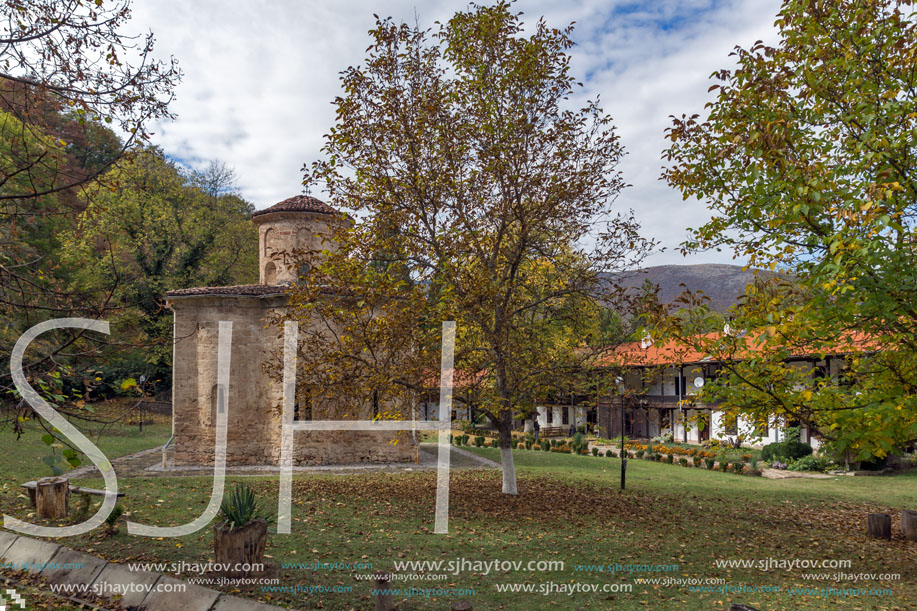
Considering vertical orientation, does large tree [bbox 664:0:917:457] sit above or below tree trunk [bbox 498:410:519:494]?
above

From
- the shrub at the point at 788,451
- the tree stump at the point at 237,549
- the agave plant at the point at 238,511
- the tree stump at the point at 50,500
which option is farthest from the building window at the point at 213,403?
the shrub at the point at 788,451

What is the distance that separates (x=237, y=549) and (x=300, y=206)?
15.2 meters

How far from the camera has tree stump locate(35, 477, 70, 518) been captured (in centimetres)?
878

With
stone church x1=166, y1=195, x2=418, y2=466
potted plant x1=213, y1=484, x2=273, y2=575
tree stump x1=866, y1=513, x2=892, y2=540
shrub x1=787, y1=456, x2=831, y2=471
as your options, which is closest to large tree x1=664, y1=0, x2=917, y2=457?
tree stump x1=866, y1=513, x2=892, y2=540

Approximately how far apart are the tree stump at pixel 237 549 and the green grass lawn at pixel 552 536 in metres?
0.31

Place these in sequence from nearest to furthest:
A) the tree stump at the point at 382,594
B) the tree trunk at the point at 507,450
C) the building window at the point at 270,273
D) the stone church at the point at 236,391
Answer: the tree stump at the point at 382,594 → the tree trunk at the point at 507,450 → the stone church at the point at 236,391 → the building window at the point at 270,273

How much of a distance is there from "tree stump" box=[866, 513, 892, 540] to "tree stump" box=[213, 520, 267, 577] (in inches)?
461

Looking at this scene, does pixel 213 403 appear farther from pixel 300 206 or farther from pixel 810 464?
pixel 810 464

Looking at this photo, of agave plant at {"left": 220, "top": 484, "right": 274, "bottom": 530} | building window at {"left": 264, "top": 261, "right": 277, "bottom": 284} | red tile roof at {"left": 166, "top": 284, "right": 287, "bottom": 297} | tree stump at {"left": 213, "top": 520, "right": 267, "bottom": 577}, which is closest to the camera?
tree stump at {"left": 213, "top": 520, "right": 267, "bottom": 577}

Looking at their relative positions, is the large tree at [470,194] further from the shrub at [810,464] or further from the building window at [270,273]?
the shrub at [810,464]

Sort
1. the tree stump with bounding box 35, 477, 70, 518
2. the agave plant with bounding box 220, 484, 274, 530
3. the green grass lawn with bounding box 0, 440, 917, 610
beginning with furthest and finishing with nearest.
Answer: the tree stump with bounding box 35, 477, 70, 518, the green grass lawn with bounding box 0, 440, 917, 610, the agave plant with bounding box 220, 484, 274, 530

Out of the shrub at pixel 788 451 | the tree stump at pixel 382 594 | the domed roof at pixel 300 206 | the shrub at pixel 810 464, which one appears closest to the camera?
the tree stump at pixel 382 594

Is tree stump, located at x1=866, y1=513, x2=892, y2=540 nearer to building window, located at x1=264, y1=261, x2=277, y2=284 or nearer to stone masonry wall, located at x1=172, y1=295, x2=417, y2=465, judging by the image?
stone masonry wall, located at x1=172, y1=295, x2=417, y2=465

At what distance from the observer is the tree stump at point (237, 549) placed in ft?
21.5
